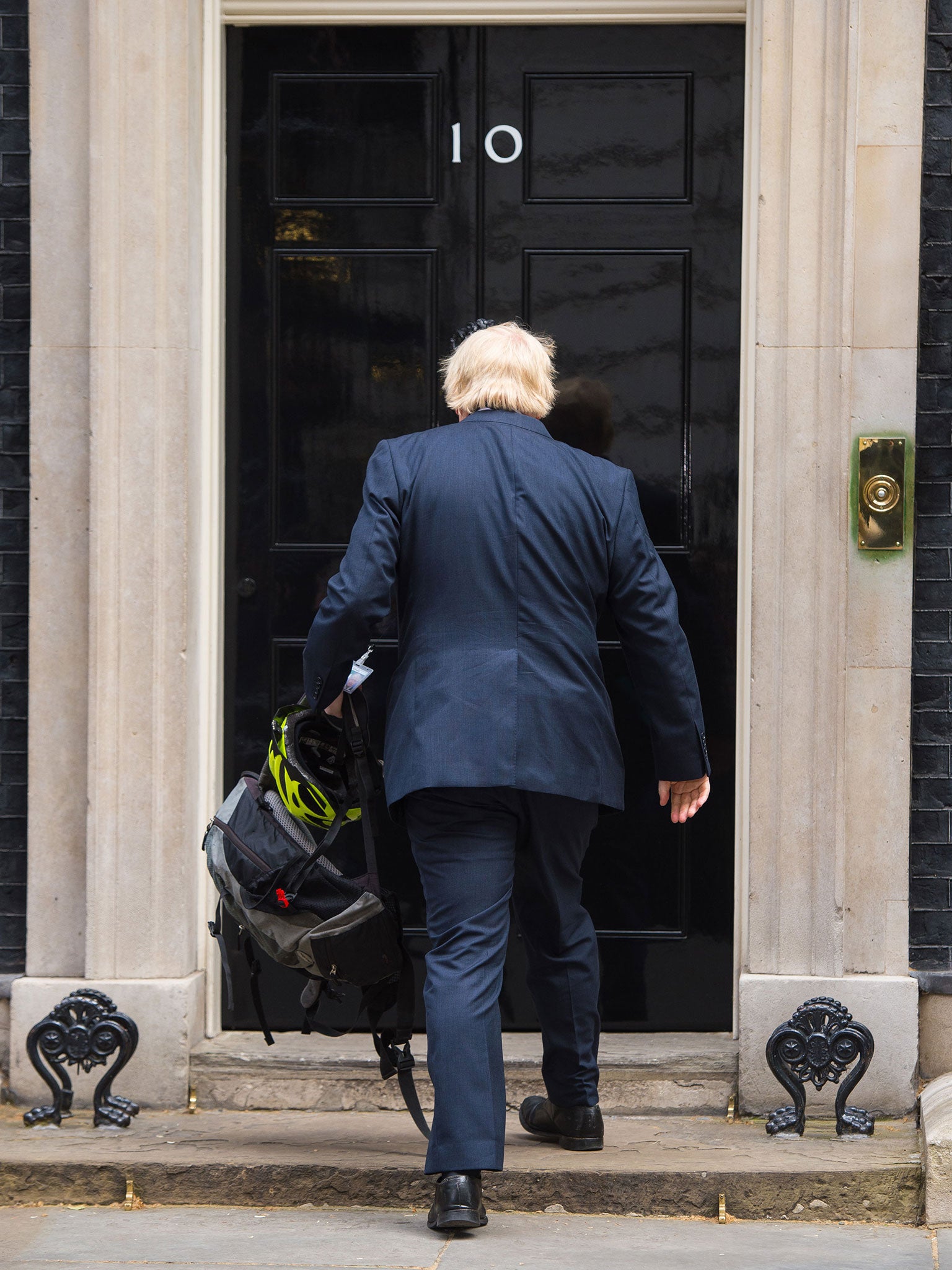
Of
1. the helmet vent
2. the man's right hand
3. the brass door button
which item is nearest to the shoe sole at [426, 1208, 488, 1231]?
Result: the helmet vent

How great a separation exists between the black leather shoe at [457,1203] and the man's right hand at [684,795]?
959 mm

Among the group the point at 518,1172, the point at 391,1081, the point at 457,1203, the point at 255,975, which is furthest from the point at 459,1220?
the point at 391,1081

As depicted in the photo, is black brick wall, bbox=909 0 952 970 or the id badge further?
black brick wall, bbox=909 0 952 970

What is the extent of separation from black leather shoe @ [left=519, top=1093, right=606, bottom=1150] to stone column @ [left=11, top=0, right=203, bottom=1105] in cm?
103

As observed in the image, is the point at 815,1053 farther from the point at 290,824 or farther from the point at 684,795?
the point at 290,824

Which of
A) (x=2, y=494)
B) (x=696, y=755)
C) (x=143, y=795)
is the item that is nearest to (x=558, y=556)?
(x=696, y=755)

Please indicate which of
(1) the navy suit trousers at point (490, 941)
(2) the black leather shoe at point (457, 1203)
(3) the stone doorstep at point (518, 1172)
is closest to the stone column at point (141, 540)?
(3) the stone doorstep at point (518, 1172)

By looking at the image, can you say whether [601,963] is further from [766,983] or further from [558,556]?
[558,556]

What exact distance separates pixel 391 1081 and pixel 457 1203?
107 centimetres

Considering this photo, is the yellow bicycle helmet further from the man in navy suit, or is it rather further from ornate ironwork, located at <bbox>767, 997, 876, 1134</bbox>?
ornate ironwork, located at <bbox>767, 997, 876, 1134</bbox>

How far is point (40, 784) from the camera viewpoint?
4562 mm

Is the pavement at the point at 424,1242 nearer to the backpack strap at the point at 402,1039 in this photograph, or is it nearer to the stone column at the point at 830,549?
the backpack strap at the point at 402,1039

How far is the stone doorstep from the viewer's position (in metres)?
3.86

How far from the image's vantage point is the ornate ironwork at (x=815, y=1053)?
422cm
